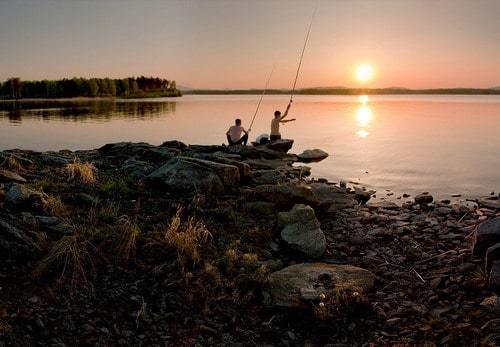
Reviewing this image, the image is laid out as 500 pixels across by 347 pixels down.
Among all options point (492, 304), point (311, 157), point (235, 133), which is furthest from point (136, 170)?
point (311, 157)

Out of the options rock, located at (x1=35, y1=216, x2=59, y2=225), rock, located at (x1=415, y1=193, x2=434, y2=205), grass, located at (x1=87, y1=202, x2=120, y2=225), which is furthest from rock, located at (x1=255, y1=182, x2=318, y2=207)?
rock, located at (x1=35, y1=216, x2=59, y2=225)

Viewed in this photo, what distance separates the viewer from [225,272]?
298 inches

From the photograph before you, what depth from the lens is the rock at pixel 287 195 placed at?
452 inches

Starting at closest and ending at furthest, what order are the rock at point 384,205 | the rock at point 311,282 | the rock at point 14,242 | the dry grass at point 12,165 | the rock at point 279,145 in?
the rock at point 311,282, the rock at point 14,242, the dry grass at point 12,165, the rock at point 384,205, the rock at point 279,145

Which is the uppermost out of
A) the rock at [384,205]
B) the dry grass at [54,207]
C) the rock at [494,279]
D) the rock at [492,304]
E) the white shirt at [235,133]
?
the white shirt at [235,133]

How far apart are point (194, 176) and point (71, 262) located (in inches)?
209

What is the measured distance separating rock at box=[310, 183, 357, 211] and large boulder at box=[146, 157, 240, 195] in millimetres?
2571

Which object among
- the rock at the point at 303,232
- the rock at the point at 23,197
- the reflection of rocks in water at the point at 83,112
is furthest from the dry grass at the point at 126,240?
the reflection of rocks in water at the point at 83,112

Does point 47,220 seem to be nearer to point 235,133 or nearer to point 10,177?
point 10,177

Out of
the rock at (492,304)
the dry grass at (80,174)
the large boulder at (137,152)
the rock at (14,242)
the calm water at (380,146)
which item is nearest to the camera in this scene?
the rock at (492,304)

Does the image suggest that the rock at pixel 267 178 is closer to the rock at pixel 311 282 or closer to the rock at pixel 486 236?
the rock at pixel 311 282

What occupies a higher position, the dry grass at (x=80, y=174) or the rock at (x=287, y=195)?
the dry grass at (x=80, y=174)

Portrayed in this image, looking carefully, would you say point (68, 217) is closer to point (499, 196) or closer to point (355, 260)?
point (355, 260)

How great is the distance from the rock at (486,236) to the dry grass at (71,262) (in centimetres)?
652
